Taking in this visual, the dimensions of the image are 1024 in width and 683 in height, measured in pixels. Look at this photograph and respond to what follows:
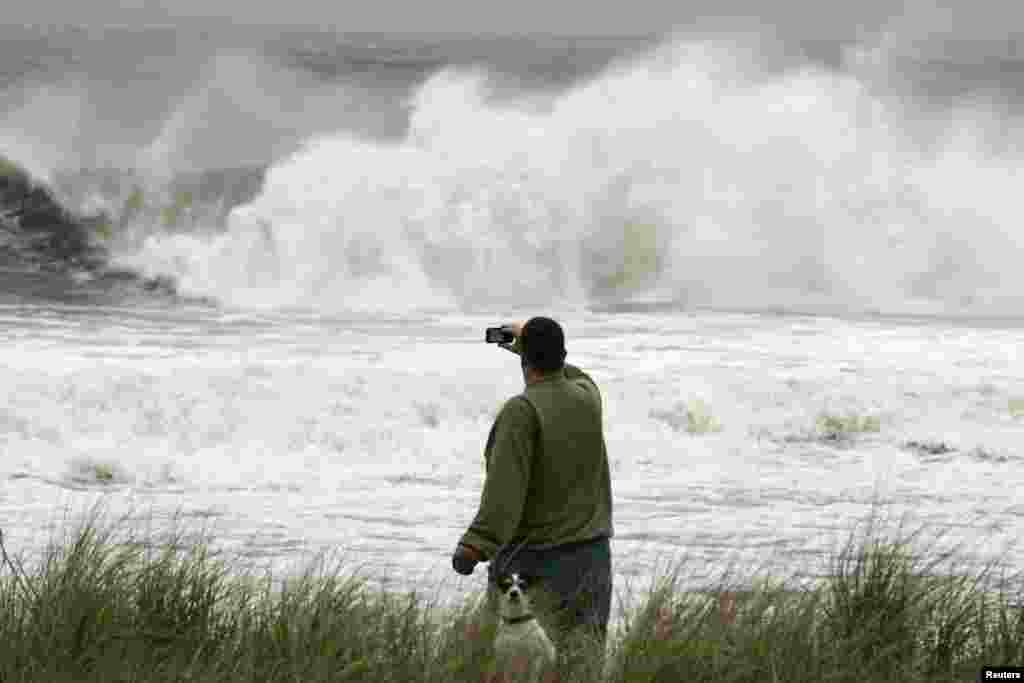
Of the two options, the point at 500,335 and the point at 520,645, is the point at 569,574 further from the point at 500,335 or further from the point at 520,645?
the point at 500,335

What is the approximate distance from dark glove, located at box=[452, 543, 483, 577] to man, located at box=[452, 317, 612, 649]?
0.7 inches

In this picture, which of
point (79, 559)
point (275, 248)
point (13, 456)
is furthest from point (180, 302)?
point (79, 559)

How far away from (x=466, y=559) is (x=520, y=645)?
0.46 meters

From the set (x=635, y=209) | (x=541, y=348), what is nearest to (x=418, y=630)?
(x=541, y=348)

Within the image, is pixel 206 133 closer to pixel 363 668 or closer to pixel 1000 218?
pixel 1000 218

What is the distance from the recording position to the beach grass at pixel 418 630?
518 centimetres

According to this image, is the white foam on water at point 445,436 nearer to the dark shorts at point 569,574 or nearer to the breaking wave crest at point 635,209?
the dark shorts at point 569,574

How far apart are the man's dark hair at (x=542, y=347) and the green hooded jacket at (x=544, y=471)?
5cm

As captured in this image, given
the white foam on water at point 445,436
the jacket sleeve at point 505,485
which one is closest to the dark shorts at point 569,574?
the jacket sleeve at point 505,485

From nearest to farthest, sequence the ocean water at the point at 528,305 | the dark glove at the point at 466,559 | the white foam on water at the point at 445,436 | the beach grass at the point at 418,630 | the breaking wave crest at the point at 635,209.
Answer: the beach grass at the point at 418,630 → the dark glove at the point at 466,559 → the white foam on water at the point at 445,436 → the ocean water at the point at 528,305 → the breaking wave crest at the point at 635,209

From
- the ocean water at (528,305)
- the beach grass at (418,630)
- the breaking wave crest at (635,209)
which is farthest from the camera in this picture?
the breaking wave crest at (635,209)

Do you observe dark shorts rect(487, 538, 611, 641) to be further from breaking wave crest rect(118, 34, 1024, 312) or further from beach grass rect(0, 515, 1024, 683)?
breaking wave crest rect(118, 34, 1024, 312)

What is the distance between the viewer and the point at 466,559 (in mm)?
5383

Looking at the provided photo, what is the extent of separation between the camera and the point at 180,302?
23406mm
